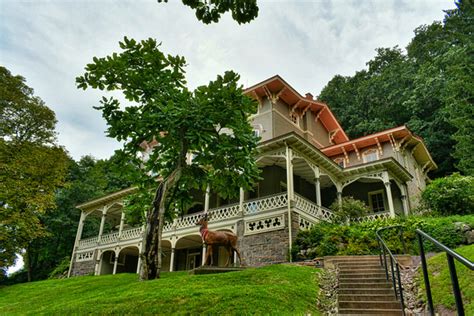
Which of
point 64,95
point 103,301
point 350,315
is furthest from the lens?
point 64,95

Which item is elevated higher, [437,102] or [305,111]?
[437,102]

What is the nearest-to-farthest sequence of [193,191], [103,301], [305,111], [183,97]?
1. [103,301]
2. [183,97]
3. [193,191]
4. [305,111]

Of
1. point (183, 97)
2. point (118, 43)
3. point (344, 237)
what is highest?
point (118, 43)

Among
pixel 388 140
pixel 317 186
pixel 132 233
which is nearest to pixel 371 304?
pixel 317 186

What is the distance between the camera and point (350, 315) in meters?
5.88

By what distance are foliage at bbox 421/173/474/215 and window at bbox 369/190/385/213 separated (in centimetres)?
454

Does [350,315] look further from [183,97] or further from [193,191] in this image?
[193,191]

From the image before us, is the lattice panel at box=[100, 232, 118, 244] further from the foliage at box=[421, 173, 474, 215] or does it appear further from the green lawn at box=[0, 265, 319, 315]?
the foliage at box=[421, 173, 474, 215]

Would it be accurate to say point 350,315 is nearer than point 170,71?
Yes

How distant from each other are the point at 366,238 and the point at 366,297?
554 centimetres

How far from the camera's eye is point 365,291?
698cm

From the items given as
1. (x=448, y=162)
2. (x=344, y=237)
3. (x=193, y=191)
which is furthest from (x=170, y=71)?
(x=448, y=162)

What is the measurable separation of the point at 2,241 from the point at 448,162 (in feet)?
110

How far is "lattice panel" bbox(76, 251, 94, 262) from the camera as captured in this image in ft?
72.5
